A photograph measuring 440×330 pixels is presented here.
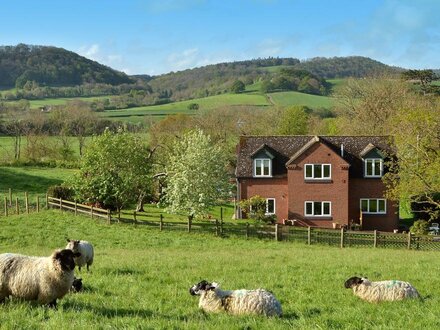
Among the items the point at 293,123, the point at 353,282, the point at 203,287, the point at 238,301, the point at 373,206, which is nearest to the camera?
the point at 238,301

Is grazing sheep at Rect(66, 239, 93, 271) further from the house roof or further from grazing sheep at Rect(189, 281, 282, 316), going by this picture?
the house roof

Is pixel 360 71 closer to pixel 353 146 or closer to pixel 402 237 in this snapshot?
pixel 353 146

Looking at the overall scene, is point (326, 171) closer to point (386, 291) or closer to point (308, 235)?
point (308, 235)

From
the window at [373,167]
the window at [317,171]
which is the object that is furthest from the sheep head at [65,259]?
the window at [373,167]

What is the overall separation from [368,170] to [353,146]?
2.63 m

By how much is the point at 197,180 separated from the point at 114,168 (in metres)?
6.80

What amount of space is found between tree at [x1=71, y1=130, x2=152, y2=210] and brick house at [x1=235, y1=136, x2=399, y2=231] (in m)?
9.29

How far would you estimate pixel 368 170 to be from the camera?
152 ft

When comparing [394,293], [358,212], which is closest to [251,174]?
[358,212]

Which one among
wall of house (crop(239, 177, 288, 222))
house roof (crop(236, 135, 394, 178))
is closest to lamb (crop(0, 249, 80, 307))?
house roof (crop(236, 135, 394, 178))

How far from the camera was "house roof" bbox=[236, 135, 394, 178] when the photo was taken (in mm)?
46688

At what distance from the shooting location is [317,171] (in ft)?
152

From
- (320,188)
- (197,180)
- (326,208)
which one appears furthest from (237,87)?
(197,180)

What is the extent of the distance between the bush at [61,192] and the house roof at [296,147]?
14.9m
